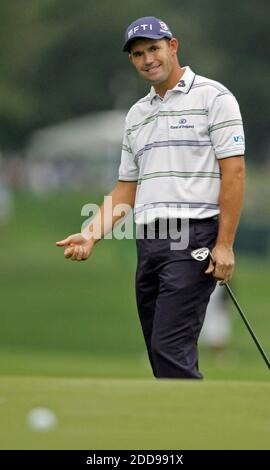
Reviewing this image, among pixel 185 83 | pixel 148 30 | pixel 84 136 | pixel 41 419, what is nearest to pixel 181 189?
pixel 185 83

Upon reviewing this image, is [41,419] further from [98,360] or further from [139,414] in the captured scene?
[98,360]

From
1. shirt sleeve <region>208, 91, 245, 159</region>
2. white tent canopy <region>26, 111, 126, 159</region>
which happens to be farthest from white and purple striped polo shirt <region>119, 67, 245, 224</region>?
white tent canopy <region>26, 111, 126, 159</region>

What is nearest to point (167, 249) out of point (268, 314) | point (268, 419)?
point (268, 419)

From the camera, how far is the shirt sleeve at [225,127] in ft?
21.9

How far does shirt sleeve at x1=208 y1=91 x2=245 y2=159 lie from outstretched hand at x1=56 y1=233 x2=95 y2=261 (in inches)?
31.4

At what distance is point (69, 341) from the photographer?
28484mm

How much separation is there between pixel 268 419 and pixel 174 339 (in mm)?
1378

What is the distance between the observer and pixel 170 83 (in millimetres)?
6883

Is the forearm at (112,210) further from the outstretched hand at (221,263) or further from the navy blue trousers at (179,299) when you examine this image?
the outstretched hand at (221,263)

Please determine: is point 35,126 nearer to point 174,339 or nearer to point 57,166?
point 57,166

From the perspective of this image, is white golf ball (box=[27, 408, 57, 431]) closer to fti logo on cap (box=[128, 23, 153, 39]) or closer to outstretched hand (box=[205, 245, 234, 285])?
outstretched hand (box=[205, 245, 234, 285])

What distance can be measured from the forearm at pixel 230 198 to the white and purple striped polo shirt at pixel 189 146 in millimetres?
63

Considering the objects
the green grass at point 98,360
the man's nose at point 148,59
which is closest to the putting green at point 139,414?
the green grass at point 98,360

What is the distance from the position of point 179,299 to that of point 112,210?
0.72 meters
